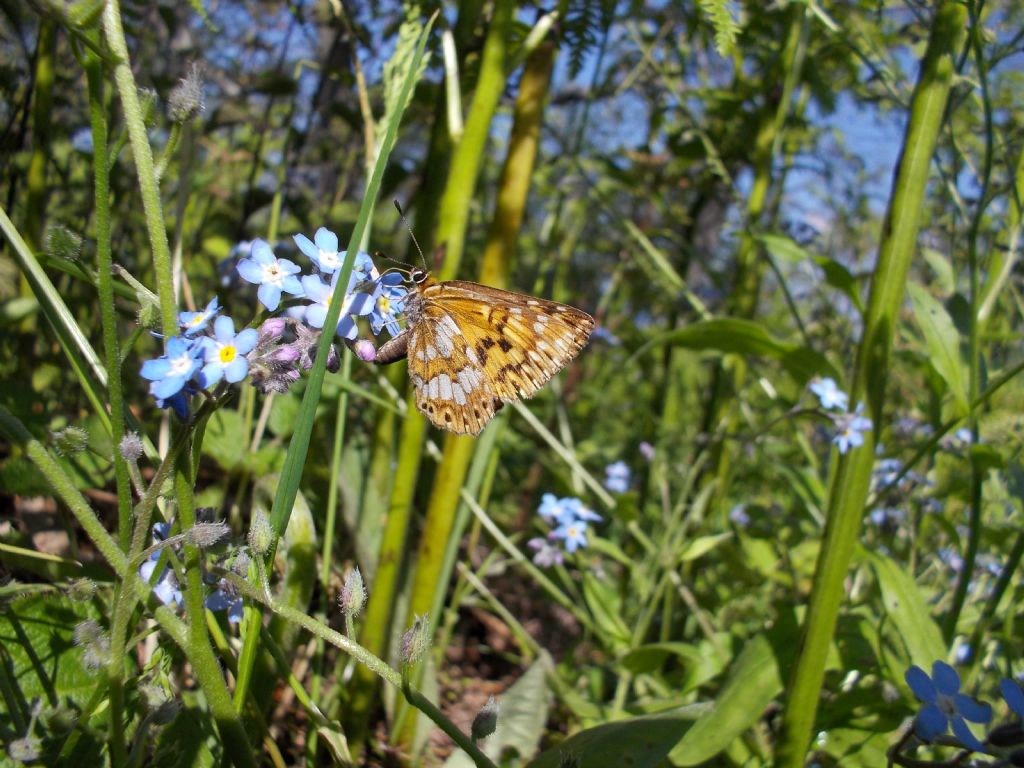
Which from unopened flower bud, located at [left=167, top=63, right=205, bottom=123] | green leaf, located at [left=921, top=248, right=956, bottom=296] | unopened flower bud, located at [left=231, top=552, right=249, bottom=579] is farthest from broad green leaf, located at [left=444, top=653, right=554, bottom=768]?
green leaf, located at [left=921, top=248, right=956, bottom=296]

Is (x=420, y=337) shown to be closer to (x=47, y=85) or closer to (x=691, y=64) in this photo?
(x=47, y=85)

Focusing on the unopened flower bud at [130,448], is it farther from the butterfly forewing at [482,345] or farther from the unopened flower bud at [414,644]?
the butterfly forewing at [482,345]

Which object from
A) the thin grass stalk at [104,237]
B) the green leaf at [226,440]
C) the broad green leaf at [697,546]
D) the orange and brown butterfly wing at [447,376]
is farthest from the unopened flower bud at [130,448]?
the broad green leaf at [697,546]

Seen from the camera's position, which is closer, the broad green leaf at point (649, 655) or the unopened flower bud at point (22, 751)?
the unopened flower bud at point (22, 751)

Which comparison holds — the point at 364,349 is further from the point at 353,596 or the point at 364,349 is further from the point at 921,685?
the point at 921,685

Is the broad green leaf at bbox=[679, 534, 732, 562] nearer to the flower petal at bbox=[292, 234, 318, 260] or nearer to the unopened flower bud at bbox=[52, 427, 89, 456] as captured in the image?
the flower petal at bbox=[292, 234, 318, 260]

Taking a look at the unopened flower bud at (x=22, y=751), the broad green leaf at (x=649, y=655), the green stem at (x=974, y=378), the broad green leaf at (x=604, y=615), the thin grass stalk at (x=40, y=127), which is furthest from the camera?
the broad green leaf at (x=604, y=615)

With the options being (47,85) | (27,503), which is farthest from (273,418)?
(47,85)
